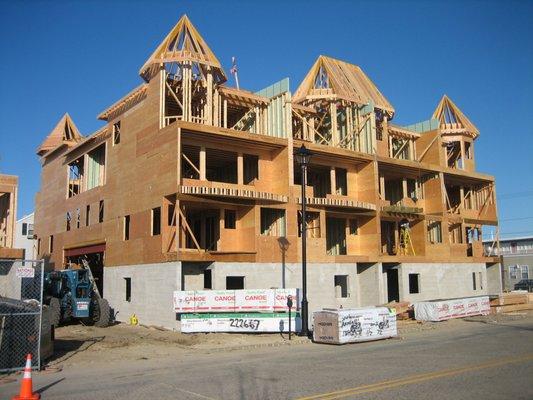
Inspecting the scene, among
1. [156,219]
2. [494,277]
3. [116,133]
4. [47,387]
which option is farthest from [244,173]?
[494,277]

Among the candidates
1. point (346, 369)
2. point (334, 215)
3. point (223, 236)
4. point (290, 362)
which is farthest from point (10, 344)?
point (334, 215)

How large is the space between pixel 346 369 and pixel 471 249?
33.5 metres

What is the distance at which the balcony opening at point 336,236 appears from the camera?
37.0 meters

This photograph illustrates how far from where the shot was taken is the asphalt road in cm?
1061

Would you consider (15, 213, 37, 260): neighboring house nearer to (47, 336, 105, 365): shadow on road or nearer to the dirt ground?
the dirt ground

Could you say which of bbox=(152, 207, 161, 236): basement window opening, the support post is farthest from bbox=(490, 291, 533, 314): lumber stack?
bbox=(152, 207, 161, 236): basement window opening

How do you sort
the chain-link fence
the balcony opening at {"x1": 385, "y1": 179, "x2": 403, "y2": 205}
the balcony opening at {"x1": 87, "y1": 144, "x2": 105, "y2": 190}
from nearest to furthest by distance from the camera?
1. the chain-link fence
2. the balcony opening at {"x1": 87, "y1": 144, "x2": 105, "y2": 190}
3. the balcony opening at {"x1": 385, "y1": 179, "x2": 403, "y2": 205}

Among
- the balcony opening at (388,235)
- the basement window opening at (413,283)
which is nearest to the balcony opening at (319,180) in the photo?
the balcony opening at (388,235)

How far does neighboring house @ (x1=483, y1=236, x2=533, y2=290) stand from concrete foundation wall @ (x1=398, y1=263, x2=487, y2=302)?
85.7 ft

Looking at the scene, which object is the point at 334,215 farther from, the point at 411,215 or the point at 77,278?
the point at 77,278

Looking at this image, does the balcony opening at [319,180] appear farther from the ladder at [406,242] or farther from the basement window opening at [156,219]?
the basement window opening at [156,219]

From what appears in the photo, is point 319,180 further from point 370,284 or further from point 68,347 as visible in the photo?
point 68,347

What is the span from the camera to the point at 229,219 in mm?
31281

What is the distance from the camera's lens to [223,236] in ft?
95.1
